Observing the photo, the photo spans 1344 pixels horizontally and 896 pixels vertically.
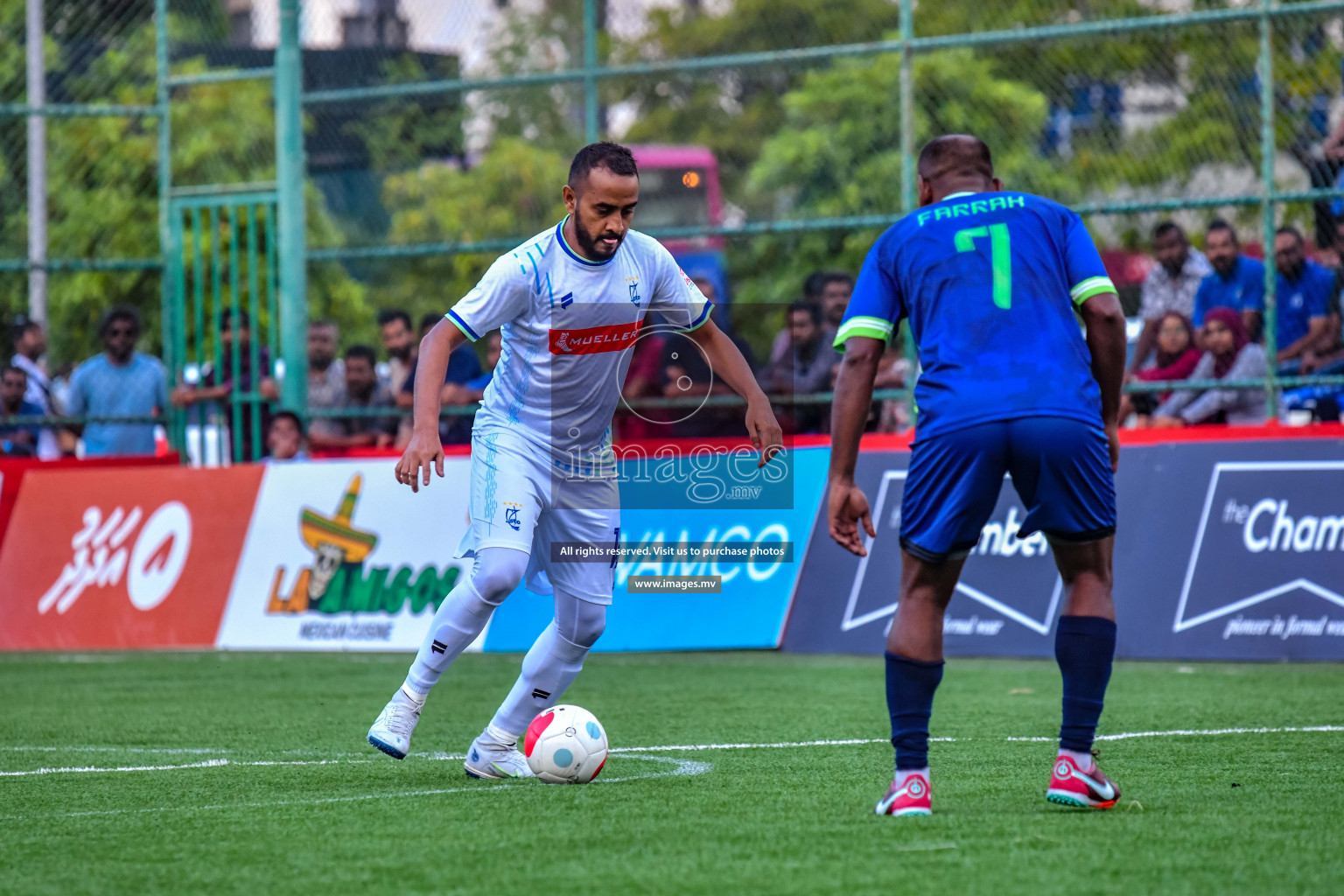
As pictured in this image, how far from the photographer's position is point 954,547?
5.03 m

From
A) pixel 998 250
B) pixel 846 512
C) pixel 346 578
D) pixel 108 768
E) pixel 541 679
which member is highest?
pixel 998 250

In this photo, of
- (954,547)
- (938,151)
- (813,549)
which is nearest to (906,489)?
(954,547)

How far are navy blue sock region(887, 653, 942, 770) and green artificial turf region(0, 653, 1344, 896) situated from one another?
0.18 meters

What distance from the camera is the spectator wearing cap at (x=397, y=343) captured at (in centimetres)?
1391

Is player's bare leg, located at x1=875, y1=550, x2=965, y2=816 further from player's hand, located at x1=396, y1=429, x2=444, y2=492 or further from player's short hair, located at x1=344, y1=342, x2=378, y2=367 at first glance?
player's short hair, located at x1=344, y1=342, x2=378, y2=367

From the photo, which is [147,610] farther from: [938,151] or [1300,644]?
[938,151]

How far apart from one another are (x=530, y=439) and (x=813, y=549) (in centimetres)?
559

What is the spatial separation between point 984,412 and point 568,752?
1.99 meters

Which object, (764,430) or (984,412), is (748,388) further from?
(984,412)

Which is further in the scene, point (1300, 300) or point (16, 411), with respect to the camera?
point (16, 411)

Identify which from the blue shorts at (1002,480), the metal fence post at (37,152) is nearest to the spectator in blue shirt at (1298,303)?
the blue shorts at (1002,480)

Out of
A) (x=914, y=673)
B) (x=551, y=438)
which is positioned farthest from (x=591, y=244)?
(x=914, y=673)

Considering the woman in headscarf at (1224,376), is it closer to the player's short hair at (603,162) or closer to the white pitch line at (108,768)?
the player's short hair at (603,162)

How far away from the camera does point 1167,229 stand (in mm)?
12391
